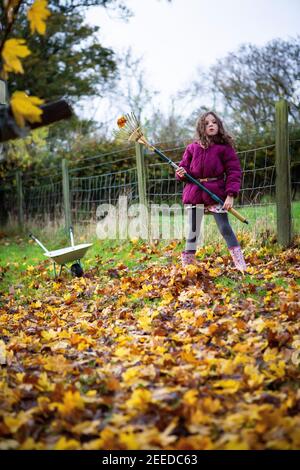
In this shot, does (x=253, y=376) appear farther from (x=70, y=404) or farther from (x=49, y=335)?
(x=49, y=335)

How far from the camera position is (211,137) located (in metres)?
4.82

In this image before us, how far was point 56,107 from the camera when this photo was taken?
7.59 ft

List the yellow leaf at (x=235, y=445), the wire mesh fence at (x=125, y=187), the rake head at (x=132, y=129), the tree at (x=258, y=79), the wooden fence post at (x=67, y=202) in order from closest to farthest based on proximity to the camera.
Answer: the yellow leaf at (x=235, y=445) < the rake head at (x=132, y=129) < the wire mesh fence at (x=125, y=187) < the wooden fence post at (x=67, y=202) < the tree at (x=258, y=79)

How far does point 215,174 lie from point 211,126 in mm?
465

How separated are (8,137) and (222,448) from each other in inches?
63.3

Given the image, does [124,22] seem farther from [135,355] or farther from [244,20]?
[135,355]

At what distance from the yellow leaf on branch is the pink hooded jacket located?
2.93 m

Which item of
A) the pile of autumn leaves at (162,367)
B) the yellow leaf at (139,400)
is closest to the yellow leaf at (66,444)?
the pile of autumn leaves at (162,367)

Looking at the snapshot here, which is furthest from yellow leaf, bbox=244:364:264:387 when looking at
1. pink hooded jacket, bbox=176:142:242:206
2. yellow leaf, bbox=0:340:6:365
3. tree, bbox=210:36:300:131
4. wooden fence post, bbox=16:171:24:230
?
tree, bbox=210:36:300:131

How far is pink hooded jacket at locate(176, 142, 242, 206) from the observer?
4744 mm

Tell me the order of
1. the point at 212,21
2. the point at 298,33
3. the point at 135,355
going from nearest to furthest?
the point at 135,355 → the point at 212,21 → the point at 298,33

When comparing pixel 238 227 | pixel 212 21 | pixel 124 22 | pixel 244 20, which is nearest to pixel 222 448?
pixel 238 227

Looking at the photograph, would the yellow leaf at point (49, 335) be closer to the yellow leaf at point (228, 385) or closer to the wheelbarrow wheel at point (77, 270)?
the yellow leaf at point (228, 385)

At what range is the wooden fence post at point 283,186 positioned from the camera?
5590mm
